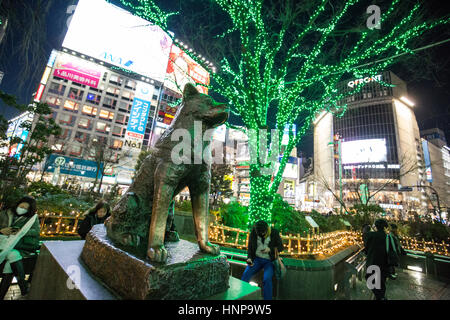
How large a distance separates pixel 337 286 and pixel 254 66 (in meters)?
6.32

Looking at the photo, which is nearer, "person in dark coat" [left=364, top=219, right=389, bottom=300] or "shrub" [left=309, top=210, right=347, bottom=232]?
"person in dark coat" [left=364, top=219, right=389, bottom=300]

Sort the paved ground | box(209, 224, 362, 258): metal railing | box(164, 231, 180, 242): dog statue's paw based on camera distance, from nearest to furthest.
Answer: box(164, 231, 180, 242): dog statue's paw, the paved ground, box(209, 224, 362, 258): metal railing

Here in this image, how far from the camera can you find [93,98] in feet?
131

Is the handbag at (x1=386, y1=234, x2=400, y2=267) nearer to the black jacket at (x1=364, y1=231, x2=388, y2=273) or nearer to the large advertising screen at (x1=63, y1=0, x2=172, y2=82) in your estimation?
the black jacket at (x1=364, y1=231, x2=388, y2=273)

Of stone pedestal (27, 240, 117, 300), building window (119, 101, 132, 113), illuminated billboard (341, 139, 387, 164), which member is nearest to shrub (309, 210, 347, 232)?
stone pedestal (27, 240, 117, 300)

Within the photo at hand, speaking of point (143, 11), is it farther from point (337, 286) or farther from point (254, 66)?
point (337, 286)

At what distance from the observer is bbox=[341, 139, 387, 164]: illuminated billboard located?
186ft

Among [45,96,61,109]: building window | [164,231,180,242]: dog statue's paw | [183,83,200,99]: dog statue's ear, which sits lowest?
[164,231,180,242]: dog statue's paw

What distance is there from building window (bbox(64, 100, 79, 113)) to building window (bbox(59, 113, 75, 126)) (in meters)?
1.23

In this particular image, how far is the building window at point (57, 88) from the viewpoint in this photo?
1424 inches

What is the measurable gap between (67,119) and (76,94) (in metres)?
5.43
